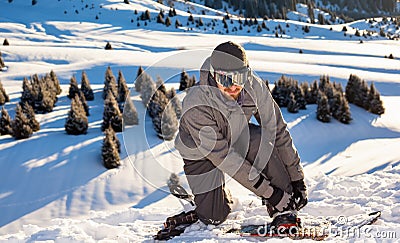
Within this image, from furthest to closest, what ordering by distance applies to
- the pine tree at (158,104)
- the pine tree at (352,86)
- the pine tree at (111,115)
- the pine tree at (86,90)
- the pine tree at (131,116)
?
1. the pine tree at (352,86)
2. the pine tree at (86,90)
3. the pine tree at (111,115)
4. the pine tree at (158,104)
5. the pine tree at (131,116)

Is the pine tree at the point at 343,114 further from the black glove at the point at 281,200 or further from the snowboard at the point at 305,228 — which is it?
the black glove at the point at 281,200

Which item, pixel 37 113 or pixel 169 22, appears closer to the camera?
pixel 37 113

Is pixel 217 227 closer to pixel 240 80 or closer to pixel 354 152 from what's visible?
pixel 240 80

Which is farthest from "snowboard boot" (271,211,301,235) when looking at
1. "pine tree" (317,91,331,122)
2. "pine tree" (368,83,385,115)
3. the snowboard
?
"pine tree" (368,83,385,115)

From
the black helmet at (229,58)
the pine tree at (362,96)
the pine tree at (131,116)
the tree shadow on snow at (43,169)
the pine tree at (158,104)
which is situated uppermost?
the black helmet at (229,58)

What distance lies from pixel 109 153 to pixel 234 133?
16.7ft

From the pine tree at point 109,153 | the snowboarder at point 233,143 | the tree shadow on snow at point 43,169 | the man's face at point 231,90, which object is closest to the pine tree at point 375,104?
the pine tree at point 109,153

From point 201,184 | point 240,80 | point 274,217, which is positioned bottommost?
point 274,217

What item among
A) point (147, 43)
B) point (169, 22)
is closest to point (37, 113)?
point (147, 43)

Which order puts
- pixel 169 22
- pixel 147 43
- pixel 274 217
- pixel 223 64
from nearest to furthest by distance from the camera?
pixel 223 64 → pixel 274 217 → pixel 147 43 → pixel 169 22

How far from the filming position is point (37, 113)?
10.6 metres

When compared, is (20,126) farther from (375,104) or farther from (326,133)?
(375,104)

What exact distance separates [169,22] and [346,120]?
23046 mm

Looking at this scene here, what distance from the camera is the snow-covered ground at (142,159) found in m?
3.90
